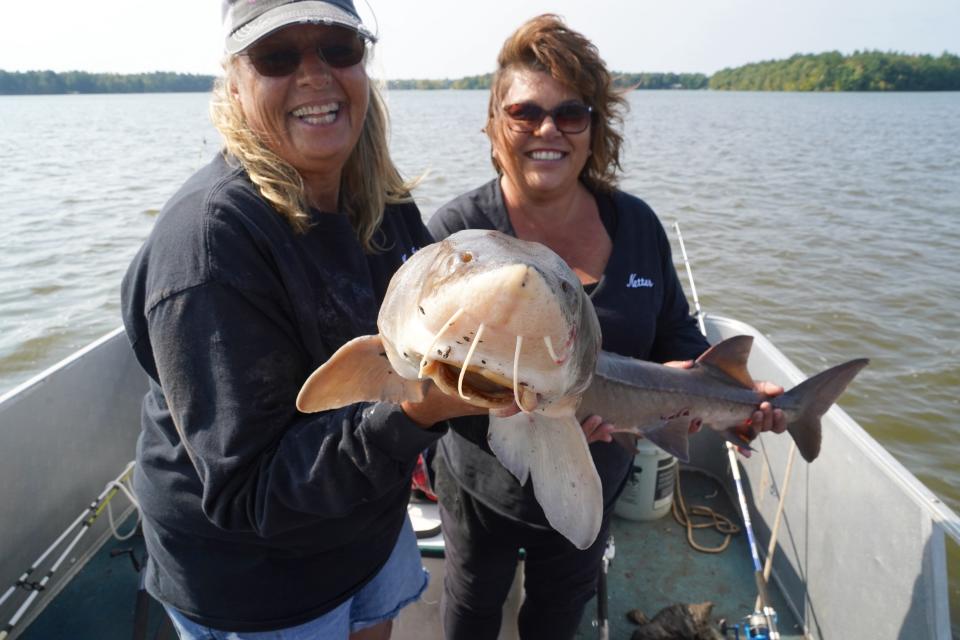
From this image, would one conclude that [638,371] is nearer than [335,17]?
No

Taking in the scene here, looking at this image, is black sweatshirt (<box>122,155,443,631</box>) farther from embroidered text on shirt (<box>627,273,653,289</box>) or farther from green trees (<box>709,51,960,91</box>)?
green trees (<box>709,51,960,91</box>)

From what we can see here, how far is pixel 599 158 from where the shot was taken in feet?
9.26

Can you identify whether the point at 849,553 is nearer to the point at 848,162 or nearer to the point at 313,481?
the point at 313,481

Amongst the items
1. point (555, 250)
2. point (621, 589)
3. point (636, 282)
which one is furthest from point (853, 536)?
point (555, 250)

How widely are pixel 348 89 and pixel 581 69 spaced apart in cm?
109

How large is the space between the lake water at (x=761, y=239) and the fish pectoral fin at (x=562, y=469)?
2594 mm

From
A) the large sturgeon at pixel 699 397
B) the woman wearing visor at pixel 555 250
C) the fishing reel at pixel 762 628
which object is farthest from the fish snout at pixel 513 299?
the fishing reel at pixel 762 628

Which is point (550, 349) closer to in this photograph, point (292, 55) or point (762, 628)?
point (292, 55)

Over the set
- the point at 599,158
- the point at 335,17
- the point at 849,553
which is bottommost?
the point at 849,553

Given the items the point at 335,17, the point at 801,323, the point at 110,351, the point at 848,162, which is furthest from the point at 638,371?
the point at 848,162

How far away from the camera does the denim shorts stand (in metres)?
1.76

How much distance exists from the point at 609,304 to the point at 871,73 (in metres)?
87.6

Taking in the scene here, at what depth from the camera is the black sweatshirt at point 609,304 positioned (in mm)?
2322

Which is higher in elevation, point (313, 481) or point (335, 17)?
point (335, 17)
